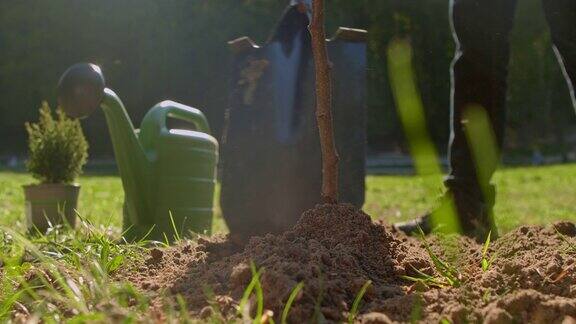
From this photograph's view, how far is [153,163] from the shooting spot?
11.5 ft

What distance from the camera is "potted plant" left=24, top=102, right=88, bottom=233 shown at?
4.30 metres

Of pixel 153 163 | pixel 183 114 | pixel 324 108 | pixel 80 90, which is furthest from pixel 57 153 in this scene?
pixel 324 108

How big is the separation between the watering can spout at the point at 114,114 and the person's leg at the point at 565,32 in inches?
67.8

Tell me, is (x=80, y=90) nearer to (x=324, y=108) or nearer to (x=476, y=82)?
(x=324, y=108)

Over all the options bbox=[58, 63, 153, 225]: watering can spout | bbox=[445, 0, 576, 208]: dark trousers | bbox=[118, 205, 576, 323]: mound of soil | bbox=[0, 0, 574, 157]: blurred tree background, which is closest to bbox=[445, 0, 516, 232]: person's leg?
bbox=[445, 0, 576, 208]: dark trousers

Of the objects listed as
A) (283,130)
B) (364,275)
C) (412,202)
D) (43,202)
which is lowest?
(412,202)

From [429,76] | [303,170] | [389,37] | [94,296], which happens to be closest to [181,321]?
[94,296]

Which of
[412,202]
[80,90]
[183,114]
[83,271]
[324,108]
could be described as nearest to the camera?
[83,271]

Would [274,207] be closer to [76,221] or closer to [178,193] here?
[178,193]

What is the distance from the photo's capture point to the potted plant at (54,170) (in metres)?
4.30

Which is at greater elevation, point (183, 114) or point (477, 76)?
point (477, 76)

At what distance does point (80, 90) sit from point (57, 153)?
1374 millimetres

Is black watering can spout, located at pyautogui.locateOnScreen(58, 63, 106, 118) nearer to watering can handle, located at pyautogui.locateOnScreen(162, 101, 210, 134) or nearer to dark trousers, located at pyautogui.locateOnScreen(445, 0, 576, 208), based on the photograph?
watering can handle, located at pyautogui.locateOnScreen(162, 101, 210, 134)

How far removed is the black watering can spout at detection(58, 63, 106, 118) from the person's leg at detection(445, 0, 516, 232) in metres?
1.57
